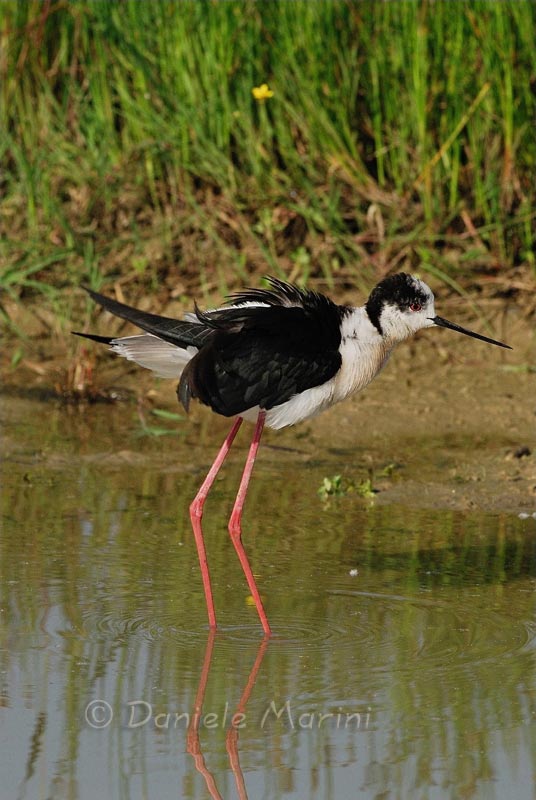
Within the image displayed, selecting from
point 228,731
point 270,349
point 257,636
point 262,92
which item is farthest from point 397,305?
point 262,92

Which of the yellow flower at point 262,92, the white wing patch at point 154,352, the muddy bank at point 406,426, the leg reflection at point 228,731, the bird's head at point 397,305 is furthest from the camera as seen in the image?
the yellow flower at point 262,92

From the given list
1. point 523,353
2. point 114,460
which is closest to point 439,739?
point 114,460

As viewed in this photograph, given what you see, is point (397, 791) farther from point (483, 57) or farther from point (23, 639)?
point (483, 57)

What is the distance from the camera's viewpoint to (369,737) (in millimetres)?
2838

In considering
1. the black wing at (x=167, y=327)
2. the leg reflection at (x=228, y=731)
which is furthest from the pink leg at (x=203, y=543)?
the black wing at (x=167, y=327)

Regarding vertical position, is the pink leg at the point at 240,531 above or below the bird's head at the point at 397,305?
below

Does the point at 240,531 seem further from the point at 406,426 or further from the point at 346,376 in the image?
the point at 406,426

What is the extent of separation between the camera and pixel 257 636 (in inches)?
138

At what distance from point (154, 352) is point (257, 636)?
89 cm

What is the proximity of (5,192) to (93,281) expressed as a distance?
3.53ft

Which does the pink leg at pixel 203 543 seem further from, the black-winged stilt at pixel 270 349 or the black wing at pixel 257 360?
the black wing at pixel 257 360

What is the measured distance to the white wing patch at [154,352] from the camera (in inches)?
151

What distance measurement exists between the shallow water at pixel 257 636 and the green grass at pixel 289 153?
3.90 feet

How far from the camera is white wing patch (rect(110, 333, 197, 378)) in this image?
3.83 meters
